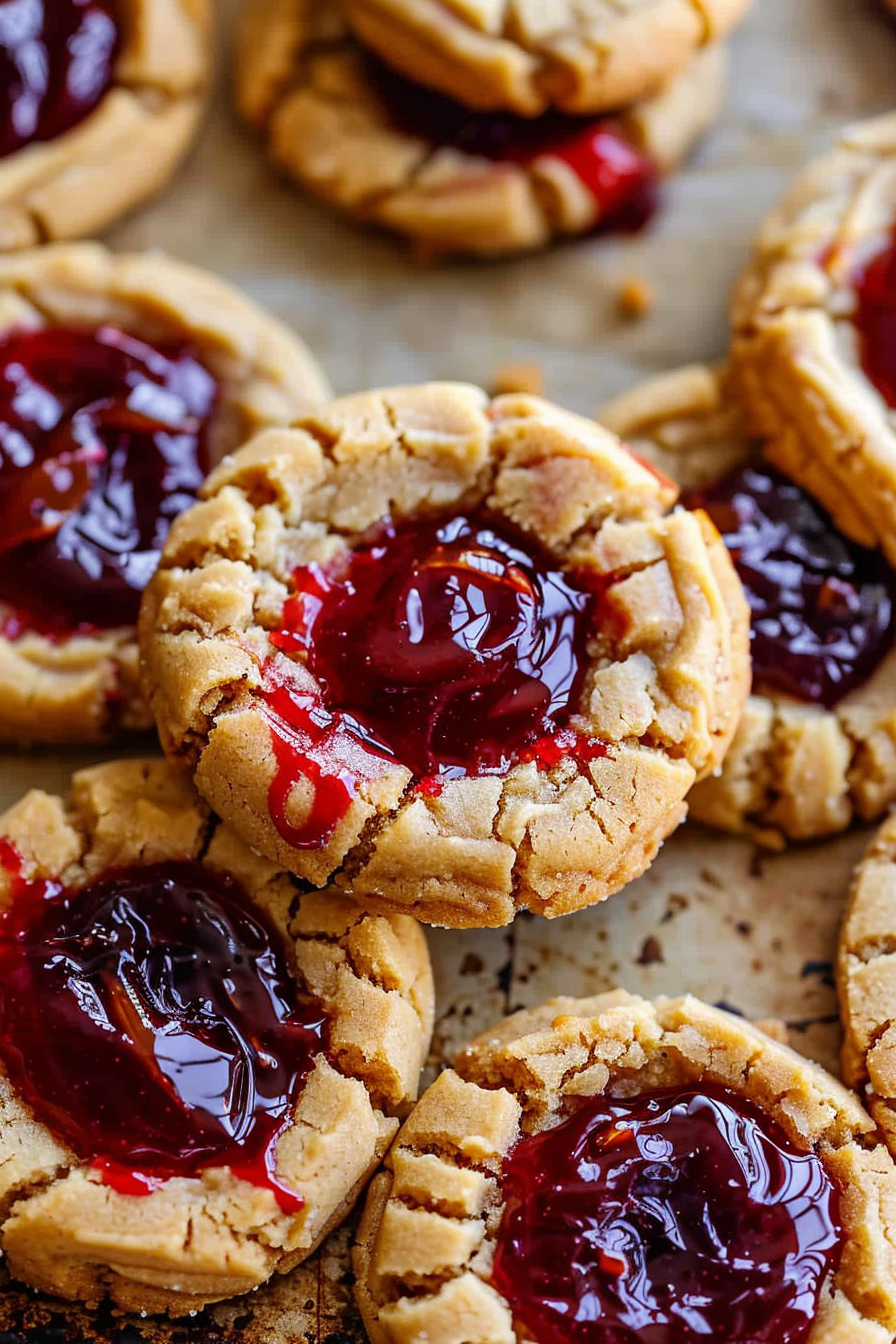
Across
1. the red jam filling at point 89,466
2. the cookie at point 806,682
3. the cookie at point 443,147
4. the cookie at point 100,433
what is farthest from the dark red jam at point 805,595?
the red jam filling at point 89,466

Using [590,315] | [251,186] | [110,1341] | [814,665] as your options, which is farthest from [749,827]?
[251,186]

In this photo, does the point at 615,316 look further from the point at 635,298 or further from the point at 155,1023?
the point at 155,1023

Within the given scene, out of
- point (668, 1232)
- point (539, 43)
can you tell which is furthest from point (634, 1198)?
point (539, 43)

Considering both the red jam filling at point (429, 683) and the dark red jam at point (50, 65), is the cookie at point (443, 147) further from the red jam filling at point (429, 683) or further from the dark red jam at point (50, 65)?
the red jam filling at point (429, 683)

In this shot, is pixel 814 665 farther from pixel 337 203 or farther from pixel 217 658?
pixel 337 203

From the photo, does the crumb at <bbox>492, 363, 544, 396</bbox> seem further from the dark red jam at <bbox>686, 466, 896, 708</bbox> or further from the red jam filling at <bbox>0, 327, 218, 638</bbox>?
the red jam filling at <bbox>0, 327, 218, 638</bbox>
